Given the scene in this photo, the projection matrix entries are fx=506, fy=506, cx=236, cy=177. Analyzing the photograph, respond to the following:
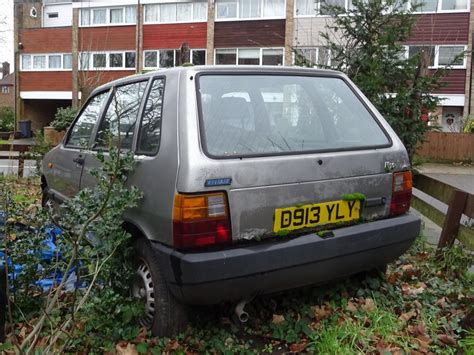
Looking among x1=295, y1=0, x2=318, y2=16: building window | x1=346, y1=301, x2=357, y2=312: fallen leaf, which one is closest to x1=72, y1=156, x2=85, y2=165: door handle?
x1=346, y1=301, x2=357, y2=312: fallen leaf

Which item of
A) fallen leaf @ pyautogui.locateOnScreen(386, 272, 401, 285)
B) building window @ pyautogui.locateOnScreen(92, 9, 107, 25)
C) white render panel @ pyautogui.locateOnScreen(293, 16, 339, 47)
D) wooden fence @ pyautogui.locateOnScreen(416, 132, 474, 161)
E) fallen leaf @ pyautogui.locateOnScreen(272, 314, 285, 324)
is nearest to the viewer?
fallen leaf @ pyautogui.locateOnScreen(272, 314, 285, 324)

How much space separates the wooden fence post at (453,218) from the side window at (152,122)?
3.07 m

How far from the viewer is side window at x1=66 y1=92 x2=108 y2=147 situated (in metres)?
4.46

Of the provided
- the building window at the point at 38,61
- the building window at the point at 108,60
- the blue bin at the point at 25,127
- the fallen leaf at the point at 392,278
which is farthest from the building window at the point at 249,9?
the fallen leaf at the point at 392,278

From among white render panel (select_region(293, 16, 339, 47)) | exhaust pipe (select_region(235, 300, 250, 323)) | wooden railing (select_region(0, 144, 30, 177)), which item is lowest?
exhaust pipe (select_region(235, 300, 250, 323))

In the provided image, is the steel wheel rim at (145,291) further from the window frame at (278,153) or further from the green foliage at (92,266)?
the window frame at (278,153)

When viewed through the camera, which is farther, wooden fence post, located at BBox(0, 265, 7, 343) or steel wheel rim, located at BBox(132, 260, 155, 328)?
steel wheel rim, located at BBox(132, 260, 155, 328)

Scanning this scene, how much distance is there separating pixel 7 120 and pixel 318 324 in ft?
138

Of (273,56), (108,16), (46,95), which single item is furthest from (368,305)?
(46,95)

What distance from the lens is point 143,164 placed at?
3.21 meters

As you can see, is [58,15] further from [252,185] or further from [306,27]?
[252,185]

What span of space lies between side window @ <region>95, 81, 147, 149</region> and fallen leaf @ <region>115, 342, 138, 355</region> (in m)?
1.30

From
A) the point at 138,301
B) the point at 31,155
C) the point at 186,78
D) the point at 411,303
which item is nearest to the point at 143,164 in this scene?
the point at 186,78

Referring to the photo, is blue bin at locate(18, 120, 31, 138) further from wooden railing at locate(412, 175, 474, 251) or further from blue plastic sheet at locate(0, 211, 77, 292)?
wooden railing at locate(412, 175, 474, 251)
